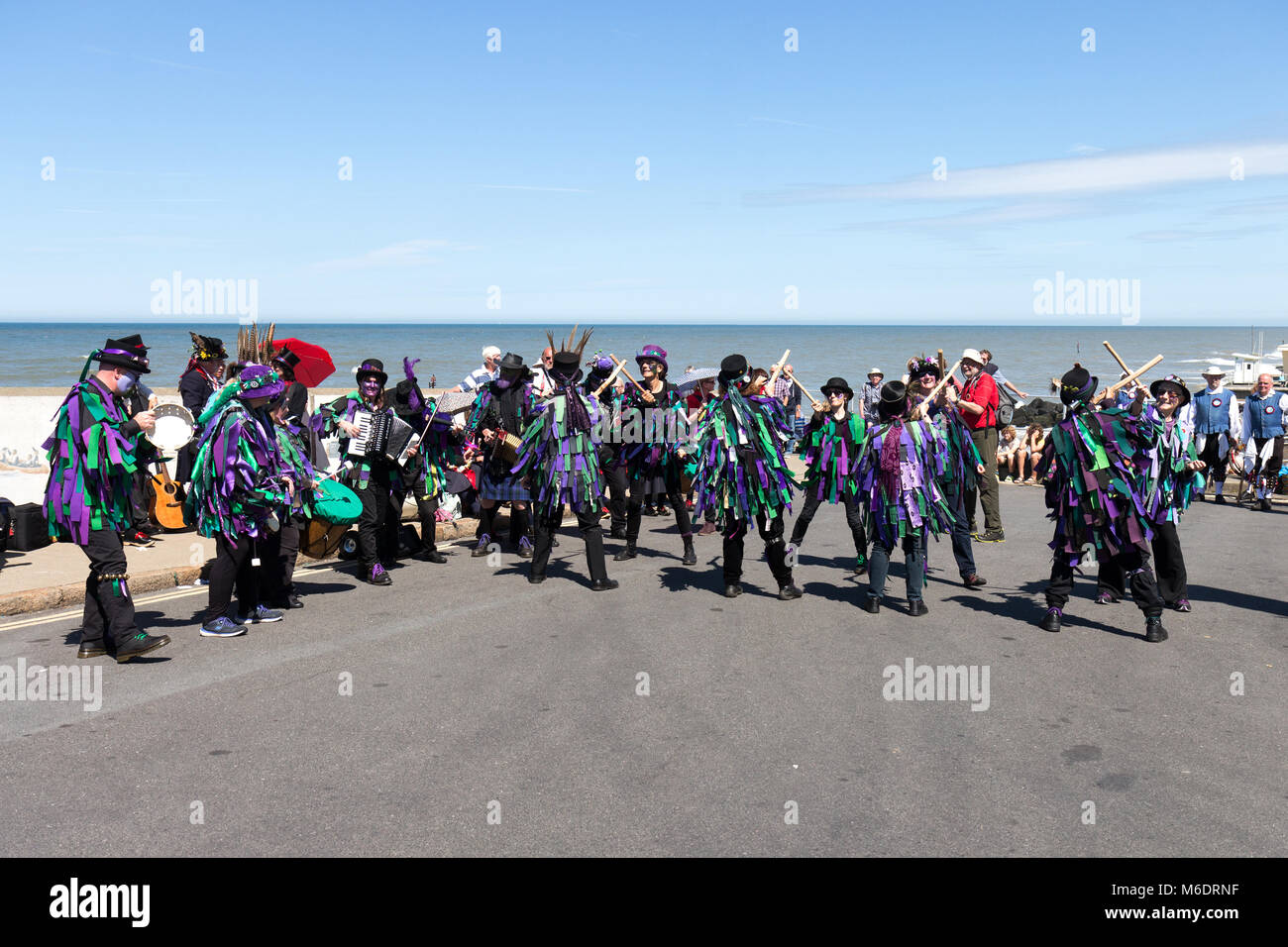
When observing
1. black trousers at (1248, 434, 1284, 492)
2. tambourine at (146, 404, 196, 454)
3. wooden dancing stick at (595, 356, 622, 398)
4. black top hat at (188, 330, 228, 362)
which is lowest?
black trousers at (1248, 434, 1284, 492)

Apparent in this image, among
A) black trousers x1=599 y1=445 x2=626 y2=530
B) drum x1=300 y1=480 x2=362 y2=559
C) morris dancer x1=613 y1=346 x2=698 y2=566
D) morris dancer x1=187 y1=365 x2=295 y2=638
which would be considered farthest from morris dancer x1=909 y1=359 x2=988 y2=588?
morris dancer x1=187 y1=365 x2=295 y2=638

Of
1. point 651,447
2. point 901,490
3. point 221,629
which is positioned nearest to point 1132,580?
point 901,490

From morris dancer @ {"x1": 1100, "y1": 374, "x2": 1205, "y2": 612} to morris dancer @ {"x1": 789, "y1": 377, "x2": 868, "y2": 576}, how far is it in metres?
2.30

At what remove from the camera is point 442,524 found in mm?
12117

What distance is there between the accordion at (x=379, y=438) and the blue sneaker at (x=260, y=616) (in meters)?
1.99

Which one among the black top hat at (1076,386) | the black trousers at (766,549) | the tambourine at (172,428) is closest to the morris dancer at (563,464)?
the black trousers at (766,549)

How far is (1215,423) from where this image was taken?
16500 millimetres

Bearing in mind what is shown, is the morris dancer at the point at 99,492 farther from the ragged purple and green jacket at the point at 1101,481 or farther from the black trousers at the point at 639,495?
the ragged purple and green jacket at the point at 1101,481

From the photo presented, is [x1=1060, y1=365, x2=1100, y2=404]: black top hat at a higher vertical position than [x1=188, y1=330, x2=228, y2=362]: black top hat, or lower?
lower

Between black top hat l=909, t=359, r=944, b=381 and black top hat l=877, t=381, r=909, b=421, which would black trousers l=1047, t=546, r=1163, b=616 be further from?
black top hat l=909, t=359, r=944, b=381

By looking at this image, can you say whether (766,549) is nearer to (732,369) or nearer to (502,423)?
(732,369)

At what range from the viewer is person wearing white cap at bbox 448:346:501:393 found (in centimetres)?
1099
